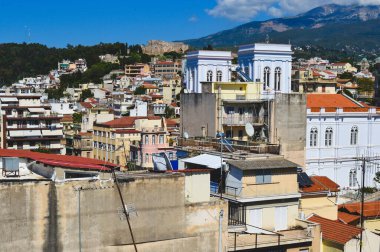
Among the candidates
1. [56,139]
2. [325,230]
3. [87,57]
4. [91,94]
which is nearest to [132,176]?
[325,230]

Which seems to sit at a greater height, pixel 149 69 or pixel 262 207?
pixel 149 69

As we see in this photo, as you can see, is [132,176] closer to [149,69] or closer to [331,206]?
[331,206]

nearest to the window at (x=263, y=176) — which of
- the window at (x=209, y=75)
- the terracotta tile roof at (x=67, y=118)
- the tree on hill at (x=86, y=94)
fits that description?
the window at (x=209, y=75)

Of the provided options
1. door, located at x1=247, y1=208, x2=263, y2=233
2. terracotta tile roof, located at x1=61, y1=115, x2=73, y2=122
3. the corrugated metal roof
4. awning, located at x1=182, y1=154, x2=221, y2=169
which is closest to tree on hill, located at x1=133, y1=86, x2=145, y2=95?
terracotta tile roof, located at x1=61, y1=115, x2=73, y2=122

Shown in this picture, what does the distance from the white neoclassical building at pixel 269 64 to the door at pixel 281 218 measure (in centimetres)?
Result: 2039

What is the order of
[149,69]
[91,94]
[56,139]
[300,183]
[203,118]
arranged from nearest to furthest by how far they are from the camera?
[300,183]
[203,118]
[56,139]
[91,94]
[149,69]

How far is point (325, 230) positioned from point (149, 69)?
144069 millimetres

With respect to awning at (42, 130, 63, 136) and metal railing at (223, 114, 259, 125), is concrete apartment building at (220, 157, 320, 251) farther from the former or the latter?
awning at (42, 130, 63, 136)

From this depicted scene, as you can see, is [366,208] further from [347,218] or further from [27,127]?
[27,127]

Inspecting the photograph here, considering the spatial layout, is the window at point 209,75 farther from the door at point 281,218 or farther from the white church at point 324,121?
the door at point 281,218

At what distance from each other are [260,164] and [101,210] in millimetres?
7015

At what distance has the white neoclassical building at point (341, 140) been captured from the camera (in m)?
40.2

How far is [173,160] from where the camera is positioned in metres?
22.6

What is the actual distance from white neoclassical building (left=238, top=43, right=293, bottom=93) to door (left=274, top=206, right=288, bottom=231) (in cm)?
2039
